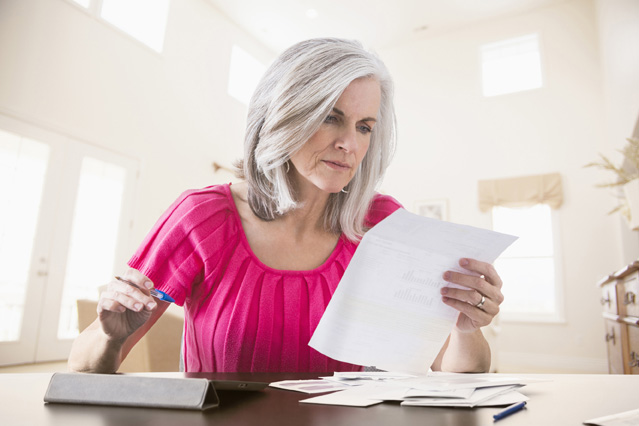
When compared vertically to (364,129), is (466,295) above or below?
below

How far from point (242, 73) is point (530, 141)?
450 centimetres

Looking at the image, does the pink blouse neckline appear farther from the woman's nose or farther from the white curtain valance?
the white curtain valance

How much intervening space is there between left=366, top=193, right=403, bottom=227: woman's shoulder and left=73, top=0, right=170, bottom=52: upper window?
481 centimetres

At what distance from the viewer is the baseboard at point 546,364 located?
18.3ft

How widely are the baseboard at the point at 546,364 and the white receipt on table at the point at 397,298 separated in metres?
5.47

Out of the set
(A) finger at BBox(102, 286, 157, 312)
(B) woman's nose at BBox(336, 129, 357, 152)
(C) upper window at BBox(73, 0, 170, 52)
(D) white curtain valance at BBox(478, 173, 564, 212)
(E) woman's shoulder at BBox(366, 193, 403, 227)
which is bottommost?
(A) finger at BBox(102, 286, 157, 312)

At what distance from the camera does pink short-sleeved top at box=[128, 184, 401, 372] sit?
37.5 inches

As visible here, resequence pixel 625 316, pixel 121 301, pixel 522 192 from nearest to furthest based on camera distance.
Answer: pixel 121 301 < pixel 625 316 < pixel 522 192

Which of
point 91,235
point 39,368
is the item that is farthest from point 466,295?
point 91,235

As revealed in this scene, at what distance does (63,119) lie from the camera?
14.5 feet

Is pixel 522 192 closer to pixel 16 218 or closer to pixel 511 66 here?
pixel 511 66

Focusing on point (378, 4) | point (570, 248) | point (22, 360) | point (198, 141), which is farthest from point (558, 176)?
point (22, 360)

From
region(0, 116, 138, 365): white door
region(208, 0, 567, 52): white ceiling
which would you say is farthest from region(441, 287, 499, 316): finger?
region(208, 0, 567, 52): white ceiling

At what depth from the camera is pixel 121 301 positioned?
27.3 inches
